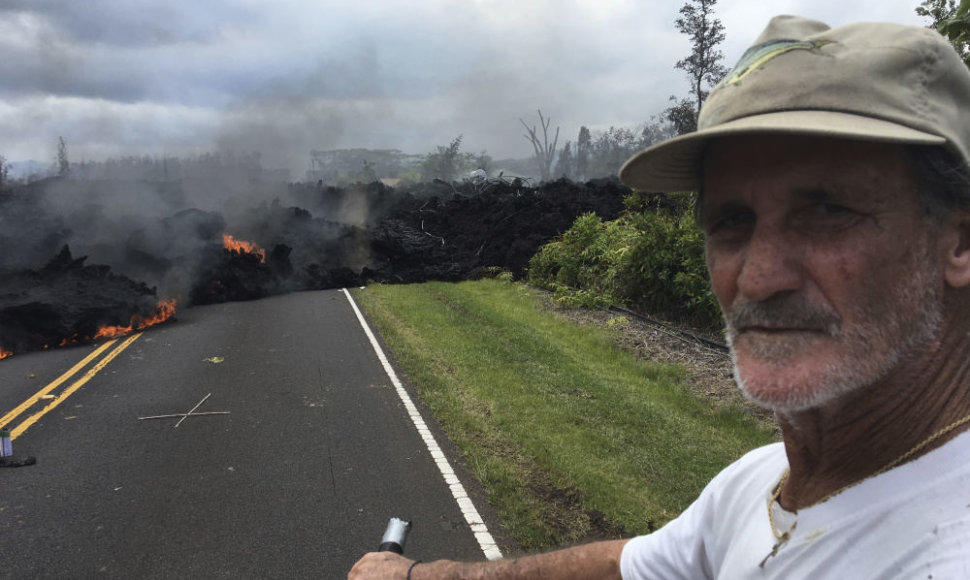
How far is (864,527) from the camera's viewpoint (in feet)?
3.65

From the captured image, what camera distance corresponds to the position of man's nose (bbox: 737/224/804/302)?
1.28 metres

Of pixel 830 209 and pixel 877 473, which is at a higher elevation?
pixel 830 209

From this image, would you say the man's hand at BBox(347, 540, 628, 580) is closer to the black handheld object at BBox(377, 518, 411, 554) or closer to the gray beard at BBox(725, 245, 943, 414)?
the black handheld object at BBox(377, 518, 411, 554)

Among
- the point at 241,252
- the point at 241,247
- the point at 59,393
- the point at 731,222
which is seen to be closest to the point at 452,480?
the point at 731,222

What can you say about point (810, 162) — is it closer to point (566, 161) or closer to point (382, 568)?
point (382, 568)

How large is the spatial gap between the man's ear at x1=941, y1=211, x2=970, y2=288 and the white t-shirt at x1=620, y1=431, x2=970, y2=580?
29cm

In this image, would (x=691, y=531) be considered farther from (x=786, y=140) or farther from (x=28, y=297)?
(x=28, y=297)

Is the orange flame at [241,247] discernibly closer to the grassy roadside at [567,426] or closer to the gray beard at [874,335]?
the grassy roadside at [567,426]

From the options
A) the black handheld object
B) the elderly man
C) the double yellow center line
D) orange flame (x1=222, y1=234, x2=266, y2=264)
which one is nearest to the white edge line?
the black handheld object

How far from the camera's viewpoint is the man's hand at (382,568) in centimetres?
193

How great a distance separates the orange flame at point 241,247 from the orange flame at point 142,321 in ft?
13.6

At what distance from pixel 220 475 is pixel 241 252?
14.8 meters

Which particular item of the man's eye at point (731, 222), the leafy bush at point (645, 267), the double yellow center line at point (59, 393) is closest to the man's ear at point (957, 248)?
the man's eye at point (731, 222)

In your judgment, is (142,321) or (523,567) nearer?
(523,567)
